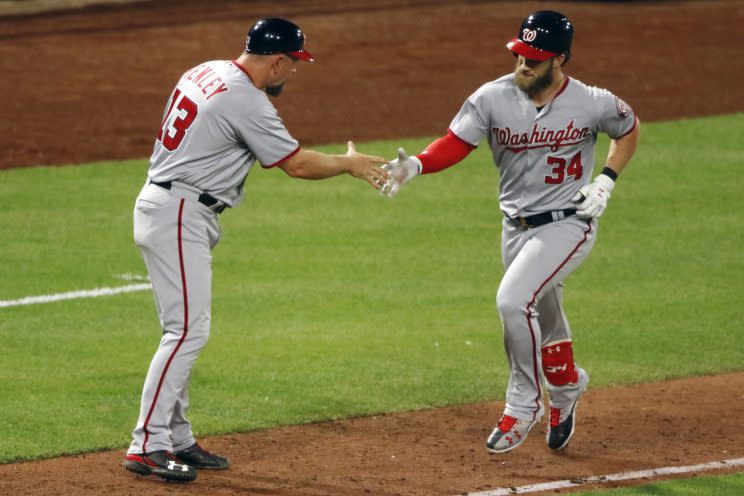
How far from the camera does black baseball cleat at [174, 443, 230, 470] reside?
20.1 feet

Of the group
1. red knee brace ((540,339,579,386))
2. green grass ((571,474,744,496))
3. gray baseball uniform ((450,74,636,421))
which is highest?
gray baseball uniform ((450,74,636,421))

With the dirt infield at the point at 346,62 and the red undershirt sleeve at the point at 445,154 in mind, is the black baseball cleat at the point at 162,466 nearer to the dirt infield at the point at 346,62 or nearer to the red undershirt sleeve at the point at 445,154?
the red undershirt sleeve at the point at 445,154

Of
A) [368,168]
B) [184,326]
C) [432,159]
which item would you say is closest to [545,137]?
[432,159]

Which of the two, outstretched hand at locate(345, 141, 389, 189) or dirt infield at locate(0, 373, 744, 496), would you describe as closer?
dirt infield at locate(0, 373, 744, 496)

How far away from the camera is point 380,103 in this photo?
16.3 metres

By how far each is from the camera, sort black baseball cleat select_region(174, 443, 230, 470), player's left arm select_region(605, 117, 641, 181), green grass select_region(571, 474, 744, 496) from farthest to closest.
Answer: player's left arm select_region(605, 117, 641, 181) → black baseball cleat select_region(174, 443, 230, 470) → green grass select_region(571, 474, 744, 496)

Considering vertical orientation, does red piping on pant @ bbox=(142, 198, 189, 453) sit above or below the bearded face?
below

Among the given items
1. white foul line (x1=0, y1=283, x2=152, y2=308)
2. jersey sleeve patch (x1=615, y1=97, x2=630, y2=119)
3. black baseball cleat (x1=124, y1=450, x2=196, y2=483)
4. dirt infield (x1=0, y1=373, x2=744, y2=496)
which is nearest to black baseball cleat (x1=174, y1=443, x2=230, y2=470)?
dirt infield (x1=0, y1=373, x2=744, y2=496)

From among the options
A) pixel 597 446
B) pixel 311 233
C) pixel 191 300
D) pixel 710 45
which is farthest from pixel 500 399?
Result: pixel 710 45

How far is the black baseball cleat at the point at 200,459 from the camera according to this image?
6.12m

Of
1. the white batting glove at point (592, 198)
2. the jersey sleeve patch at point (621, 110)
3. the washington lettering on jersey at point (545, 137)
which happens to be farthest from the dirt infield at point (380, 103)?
→ the jersey sleeve patch at point (621, 110)

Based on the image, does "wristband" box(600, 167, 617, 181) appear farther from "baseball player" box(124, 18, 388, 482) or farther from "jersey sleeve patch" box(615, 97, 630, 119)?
"baseball player" box(124, 18, 388, 482)

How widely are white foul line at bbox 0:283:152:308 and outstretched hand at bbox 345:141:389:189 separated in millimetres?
3407

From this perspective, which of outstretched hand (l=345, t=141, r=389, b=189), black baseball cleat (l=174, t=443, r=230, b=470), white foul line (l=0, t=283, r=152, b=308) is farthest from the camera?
white foul line (l=0, t=283, r=152, b=308)
